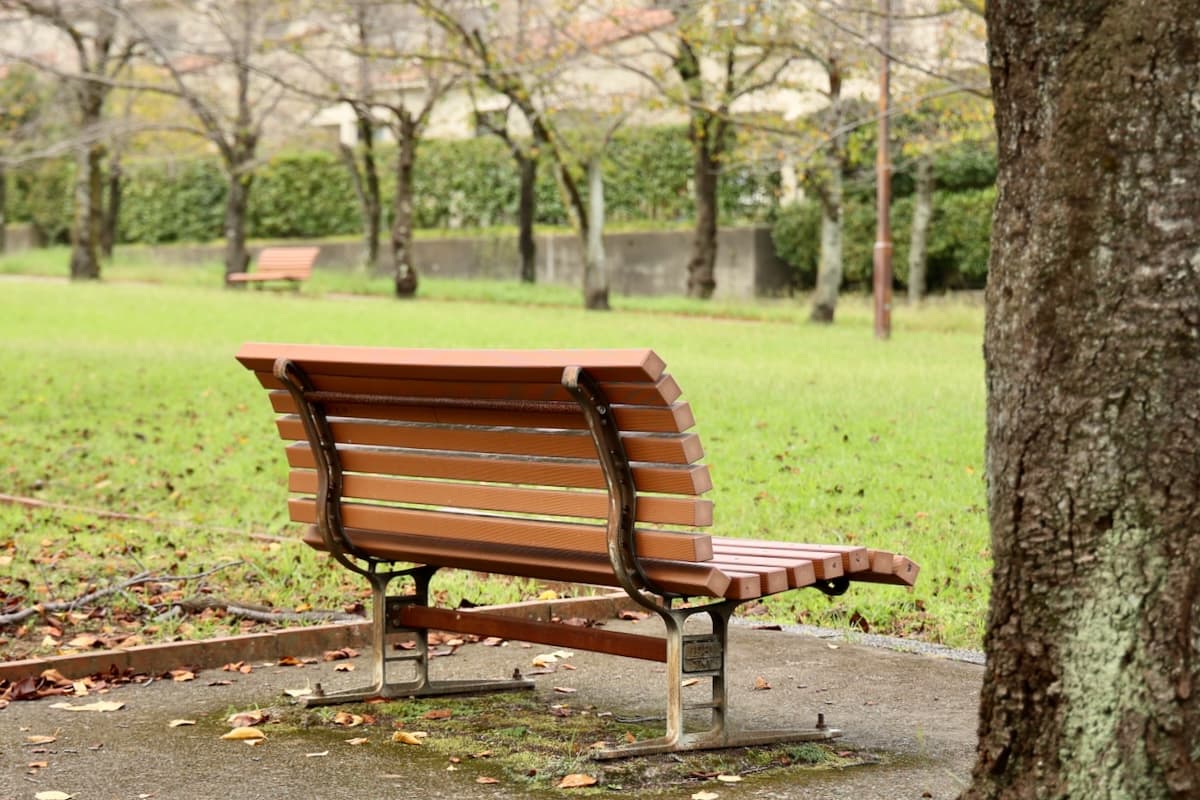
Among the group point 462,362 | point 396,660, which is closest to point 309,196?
point 396,660

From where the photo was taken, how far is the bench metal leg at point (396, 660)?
5.21 metres

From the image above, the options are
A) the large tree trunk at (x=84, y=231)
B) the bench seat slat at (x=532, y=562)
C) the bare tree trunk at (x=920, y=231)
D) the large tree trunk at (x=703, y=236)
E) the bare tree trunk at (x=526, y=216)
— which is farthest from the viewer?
the bare tree trunk at (x=526, y=216)

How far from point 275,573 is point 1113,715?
4.67 meters

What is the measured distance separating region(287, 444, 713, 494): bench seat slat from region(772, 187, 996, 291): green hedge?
27.3 meters

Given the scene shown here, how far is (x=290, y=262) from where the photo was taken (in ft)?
105

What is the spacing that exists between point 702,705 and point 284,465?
6635 mm

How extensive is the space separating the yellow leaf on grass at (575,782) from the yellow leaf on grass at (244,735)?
985mm

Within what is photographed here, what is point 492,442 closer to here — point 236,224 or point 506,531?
point 506,531

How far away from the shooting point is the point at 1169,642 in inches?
127

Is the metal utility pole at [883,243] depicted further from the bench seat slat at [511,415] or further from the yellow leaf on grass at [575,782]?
the yellow leaf on grass at [575,782]

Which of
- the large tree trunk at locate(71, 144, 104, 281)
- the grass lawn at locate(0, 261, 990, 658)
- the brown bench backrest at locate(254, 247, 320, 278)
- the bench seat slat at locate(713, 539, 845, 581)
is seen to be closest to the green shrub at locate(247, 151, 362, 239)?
the large tree trunk at locate(71, 144, 104, 281)

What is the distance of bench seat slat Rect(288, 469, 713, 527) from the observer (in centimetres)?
429

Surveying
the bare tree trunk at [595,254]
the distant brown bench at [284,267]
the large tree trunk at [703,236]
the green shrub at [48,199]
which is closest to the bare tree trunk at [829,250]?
the bare tree trunk at [595,254]

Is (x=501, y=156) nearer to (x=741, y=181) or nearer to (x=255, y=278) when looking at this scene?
(x=741, y=181)
